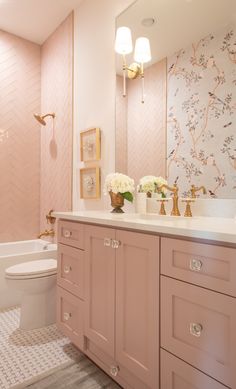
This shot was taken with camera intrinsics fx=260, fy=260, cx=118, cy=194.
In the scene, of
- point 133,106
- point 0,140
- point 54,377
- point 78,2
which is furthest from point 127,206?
point 78,2

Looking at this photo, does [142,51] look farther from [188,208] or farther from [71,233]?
[71,233]

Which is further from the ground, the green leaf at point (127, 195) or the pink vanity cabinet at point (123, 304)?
the green leaf at point (127, 195)

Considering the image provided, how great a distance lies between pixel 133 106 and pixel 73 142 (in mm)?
828

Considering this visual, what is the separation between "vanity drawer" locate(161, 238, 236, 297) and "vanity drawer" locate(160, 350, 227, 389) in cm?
30

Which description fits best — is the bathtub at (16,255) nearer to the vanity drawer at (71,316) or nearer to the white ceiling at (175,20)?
the vanity drawer at (71,316)

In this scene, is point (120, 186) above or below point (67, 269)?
above

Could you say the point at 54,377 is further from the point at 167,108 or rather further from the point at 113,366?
the point at 167,108

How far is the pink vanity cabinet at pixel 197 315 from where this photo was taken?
0.81m

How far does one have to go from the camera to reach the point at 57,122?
9.15 ft

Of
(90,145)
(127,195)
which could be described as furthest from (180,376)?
(90,145)

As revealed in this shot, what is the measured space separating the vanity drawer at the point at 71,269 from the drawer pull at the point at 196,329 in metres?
0.72

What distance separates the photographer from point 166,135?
1.67 meters

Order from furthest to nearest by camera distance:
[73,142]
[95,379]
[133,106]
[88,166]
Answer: [73,142] < [88,166] < [133,106] < [95,379]

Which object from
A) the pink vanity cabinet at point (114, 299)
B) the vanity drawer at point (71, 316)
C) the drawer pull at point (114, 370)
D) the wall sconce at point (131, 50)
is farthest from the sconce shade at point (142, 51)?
the drawer pull at point (114, 370)
